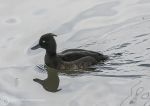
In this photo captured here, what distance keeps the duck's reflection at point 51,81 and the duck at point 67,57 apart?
185mm

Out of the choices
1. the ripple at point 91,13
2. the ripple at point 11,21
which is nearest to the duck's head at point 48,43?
the ripple at point 91,13

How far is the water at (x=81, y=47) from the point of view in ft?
43.5

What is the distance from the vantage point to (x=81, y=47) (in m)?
16.1

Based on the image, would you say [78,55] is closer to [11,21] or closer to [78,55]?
[78,55]

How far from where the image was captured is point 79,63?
587 inches

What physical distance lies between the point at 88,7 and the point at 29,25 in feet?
6.21

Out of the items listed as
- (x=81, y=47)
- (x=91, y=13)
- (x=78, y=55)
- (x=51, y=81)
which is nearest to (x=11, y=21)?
(x=91, y=13)

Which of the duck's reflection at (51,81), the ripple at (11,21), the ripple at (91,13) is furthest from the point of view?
the ripple at (11,21)

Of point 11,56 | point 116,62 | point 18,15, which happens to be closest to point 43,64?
point 11,56

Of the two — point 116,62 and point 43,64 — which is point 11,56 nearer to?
point 43,64

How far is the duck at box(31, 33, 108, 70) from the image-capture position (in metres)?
14.9

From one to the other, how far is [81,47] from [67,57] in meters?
1.23

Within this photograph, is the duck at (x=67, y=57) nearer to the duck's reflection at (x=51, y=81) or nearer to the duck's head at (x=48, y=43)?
the duck's head at (x=48, y=43)

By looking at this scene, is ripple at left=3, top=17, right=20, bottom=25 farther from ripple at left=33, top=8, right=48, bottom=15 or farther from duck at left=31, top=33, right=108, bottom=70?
duck at left=31, top=33, right=108, bottom=70
